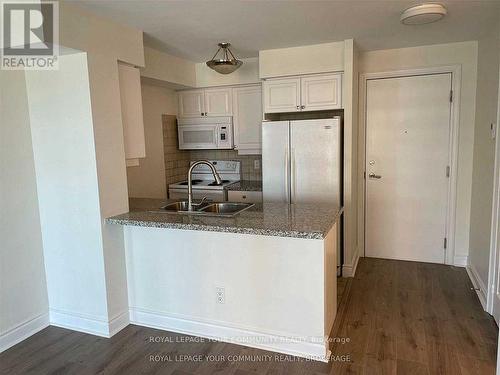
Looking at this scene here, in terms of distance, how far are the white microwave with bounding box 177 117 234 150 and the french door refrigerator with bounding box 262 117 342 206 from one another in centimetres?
75

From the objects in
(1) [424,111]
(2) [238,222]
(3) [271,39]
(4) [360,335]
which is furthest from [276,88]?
(4) [360,335]

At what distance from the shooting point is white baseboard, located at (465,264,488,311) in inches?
118

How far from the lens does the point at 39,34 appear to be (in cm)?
212

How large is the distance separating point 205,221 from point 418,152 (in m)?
→ 2.59

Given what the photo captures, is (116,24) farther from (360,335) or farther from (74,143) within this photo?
(360,335)

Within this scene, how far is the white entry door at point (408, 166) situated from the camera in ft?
12.5

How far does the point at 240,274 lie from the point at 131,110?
1.55 m

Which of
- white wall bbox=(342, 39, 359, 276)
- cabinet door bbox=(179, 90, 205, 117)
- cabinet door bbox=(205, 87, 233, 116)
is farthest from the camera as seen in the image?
cabinet door bbox=(179, 90, 205, 117)

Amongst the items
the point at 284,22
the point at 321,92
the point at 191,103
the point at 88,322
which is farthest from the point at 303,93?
the point at 88,322

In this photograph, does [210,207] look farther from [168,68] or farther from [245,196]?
[168,68]

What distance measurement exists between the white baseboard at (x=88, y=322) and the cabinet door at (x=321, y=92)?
2.54 metres

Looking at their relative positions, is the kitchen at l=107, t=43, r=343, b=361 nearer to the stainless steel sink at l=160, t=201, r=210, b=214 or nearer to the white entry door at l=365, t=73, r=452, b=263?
the stainless steel sink at l=160, t=201, r=210, b=214

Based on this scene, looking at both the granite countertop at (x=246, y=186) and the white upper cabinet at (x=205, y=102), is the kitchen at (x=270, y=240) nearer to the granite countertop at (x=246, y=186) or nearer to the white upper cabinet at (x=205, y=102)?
the granite countertop at (x=246, y=186)
